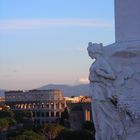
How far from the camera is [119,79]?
13.1m

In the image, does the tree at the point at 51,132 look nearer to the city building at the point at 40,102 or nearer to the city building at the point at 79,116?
the city building at the point at 79,116

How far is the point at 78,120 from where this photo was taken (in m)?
59.7

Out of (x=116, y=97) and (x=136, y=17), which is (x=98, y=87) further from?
(x=136, y=17)

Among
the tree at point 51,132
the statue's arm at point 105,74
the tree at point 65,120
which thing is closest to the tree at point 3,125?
the tree at point 51,132

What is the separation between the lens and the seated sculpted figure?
13.2 meters

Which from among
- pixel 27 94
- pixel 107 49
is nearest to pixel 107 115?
pixel 107 49

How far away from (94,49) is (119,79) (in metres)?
0.78

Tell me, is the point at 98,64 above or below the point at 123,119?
above

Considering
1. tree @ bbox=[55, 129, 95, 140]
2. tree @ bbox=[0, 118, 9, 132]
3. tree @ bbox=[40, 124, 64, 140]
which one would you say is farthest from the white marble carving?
tree @ bbox=[0, 118, 9, 132]

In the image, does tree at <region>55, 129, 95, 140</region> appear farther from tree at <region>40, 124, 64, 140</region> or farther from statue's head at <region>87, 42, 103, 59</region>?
statue's head at <region>87, 42, 103, 59</region>

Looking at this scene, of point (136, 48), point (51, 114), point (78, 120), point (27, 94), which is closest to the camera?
point (136, 48)

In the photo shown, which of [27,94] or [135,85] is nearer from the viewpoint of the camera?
[135,85]

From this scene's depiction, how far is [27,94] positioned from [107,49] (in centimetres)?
8670

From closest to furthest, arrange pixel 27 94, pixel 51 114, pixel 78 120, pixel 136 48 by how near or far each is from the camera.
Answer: pixel 136 48 → pixel 78 120 → pixel 51 114 → pixel 27 94
